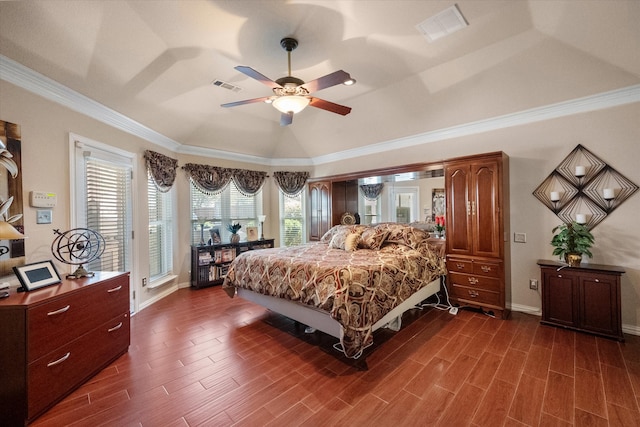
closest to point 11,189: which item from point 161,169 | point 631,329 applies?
point 161,169

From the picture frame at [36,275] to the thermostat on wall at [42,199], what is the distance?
0.58 m

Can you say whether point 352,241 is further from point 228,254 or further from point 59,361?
point 59,361

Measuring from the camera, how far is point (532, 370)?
220cm

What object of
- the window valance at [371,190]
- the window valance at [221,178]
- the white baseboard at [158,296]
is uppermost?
the window valance at [221,178]

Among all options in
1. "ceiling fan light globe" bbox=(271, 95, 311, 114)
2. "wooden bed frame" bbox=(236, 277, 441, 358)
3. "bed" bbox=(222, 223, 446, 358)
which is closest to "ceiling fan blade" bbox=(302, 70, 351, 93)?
"ceiling fan light globe" bbox=(271, 95, 311, 114)

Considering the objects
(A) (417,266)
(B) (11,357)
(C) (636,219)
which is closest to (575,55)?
(C) (636,219)

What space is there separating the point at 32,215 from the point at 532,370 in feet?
14.7

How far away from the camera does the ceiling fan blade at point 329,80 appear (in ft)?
6.70

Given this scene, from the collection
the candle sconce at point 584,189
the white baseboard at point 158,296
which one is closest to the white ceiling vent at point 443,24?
the candle sconce at point 584,189

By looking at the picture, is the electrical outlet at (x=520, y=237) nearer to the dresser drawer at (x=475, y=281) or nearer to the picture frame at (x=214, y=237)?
the dresser drawer at (x=475, y=281)

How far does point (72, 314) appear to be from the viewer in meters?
1.99

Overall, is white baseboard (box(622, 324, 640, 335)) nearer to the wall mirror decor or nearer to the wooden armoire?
the wooden armoire

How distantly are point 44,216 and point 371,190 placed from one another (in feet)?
14.6

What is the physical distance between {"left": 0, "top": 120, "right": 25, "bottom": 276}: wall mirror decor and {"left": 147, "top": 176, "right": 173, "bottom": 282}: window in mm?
1795
